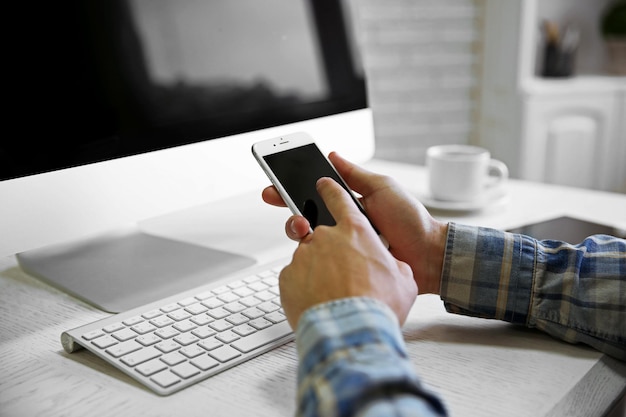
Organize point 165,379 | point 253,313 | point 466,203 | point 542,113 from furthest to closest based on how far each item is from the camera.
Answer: point 542,113 → point 466,203 → point 253,313 → point 165,379

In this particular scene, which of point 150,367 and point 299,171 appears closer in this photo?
point 150,367

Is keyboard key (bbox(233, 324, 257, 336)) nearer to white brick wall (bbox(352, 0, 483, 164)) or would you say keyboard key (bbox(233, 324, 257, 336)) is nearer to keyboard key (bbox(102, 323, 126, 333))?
keyboard key (bbox(102, 323, 126, 333))

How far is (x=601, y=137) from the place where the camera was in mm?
1987

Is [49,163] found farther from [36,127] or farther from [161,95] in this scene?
[161,95]

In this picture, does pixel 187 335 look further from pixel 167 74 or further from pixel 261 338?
pixel 167 74

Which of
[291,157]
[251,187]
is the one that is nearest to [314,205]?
[291,157]

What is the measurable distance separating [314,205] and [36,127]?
254 millimetres

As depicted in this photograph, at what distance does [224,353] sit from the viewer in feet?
1.62

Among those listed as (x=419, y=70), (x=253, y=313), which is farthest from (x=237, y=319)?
(x=419, y=70)

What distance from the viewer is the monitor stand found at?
2.04 feet

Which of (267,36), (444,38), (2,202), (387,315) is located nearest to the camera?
(387,315)

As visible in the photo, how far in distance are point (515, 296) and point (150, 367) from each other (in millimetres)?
317

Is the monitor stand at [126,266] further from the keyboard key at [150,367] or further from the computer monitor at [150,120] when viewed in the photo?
the keyboard key at [150,367]

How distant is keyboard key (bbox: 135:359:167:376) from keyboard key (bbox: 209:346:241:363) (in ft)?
0.13
